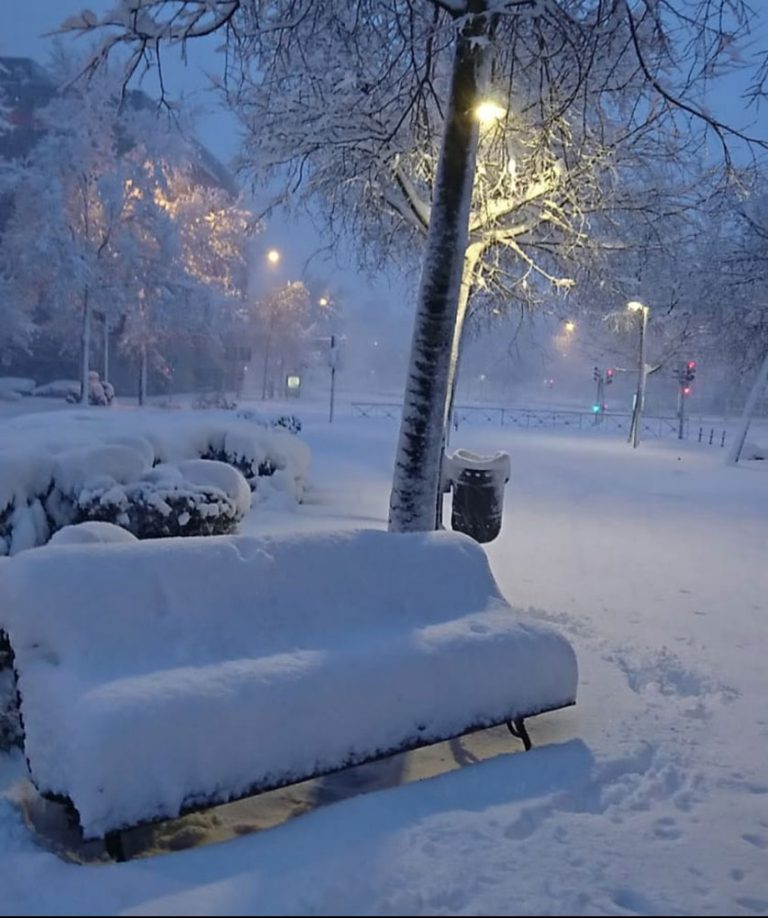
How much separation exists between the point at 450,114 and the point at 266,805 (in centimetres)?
501

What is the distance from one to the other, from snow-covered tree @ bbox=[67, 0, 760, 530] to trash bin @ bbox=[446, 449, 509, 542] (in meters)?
0.95

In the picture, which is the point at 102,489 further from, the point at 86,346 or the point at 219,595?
the point at 86,346

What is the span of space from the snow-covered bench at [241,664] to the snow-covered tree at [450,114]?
245 centimetres

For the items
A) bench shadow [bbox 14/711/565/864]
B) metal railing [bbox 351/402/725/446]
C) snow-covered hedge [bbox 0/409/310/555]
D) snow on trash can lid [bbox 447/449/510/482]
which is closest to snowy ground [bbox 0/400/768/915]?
bench shadow [bbox 14/711/565/864]

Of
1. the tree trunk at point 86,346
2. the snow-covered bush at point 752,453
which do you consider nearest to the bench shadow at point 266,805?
the snow-covered bush at point 752,453

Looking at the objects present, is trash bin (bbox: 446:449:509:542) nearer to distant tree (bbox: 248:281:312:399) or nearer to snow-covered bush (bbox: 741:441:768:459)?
snow-covered bush (bbox: 741:441:768:459)

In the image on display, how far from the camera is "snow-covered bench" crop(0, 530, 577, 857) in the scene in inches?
104

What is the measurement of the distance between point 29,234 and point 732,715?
30.0 m

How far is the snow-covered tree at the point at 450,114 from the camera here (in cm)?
570

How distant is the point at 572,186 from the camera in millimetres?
9523

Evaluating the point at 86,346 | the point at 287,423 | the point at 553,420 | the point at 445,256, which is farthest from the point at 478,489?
the point at 553,420

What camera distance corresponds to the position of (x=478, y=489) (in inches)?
321

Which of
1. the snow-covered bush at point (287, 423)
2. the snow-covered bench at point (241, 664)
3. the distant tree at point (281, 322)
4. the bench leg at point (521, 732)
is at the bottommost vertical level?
the snow-covered bush at point (287, 423)

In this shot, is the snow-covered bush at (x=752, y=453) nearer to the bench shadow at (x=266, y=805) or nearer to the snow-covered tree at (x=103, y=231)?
A: the snow-covered tree at (x=103, y=231)
